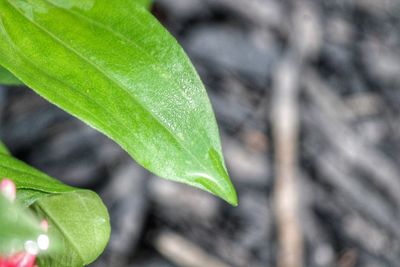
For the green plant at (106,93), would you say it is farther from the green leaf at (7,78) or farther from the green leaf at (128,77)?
the green leaf at (7,78)

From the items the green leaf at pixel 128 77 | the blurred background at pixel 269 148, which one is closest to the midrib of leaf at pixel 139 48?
the green leaf at pixel 128 77

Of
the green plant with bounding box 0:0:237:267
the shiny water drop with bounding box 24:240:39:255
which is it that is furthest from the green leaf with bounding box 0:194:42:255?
the green plant with bounding box 0:0:237:267

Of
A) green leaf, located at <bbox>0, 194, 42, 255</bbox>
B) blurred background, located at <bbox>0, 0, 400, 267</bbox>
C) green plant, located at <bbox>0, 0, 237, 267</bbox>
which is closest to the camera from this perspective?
green leaf, located at <bbox>0, 194, 42, 255</bbox>

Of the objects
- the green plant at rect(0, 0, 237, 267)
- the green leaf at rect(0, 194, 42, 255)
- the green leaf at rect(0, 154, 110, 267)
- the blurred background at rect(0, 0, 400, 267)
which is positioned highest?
the green leaf at rect(0, 194, 42, 255)

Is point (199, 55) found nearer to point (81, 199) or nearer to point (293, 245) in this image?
point (293, 245)

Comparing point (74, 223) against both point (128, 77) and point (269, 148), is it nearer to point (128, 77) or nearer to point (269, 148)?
point (128, 77)

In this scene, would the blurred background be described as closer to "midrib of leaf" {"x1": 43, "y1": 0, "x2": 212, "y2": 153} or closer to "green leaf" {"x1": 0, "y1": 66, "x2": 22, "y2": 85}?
"green leaf" {"x1": 0, "y1": 66, "x2": 22, "y2": 85}
